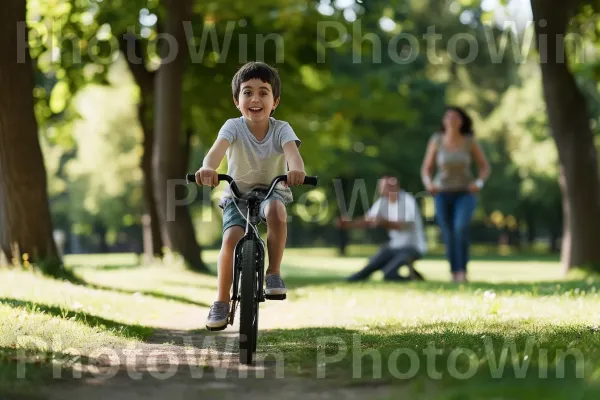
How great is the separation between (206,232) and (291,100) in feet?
81.4

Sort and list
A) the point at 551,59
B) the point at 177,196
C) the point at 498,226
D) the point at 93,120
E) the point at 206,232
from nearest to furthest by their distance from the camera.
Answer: the point at 551,59, the point at 177,196, the point at 93,120, the point at 206,232, the point at 498,226

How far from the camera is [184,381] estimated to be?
16.5ft

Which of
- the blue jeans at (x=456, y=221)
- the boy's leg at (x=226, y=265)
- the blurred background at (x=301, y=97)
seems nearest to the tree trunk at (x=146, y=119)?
the blurred background at (x=301, y=97)

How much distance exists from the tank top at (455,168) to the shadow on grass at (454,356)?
6460mm

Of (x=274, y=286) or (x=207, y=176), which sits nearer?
(x=207, y=176)

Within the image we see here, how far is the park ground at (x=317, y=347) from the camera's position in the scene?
4602 mm

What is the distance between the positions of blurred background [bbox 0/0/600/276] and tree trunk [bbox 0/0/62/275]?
8 centimetres

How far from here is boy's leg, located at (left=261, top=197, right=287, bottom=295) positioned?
20.0 ft

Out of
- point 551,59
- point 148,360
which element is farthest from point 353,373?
point 551,59

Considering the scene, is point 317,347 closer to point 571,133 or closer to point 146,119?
point 571,133

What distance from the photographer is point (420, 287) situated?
12.5m

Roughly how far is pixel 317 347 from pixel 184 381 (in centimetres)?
150

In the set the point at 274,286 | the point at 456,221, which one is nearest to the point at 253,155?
the point at 274,286

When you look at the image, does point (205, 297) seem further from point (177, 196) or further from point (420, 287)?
point (177, 196)
